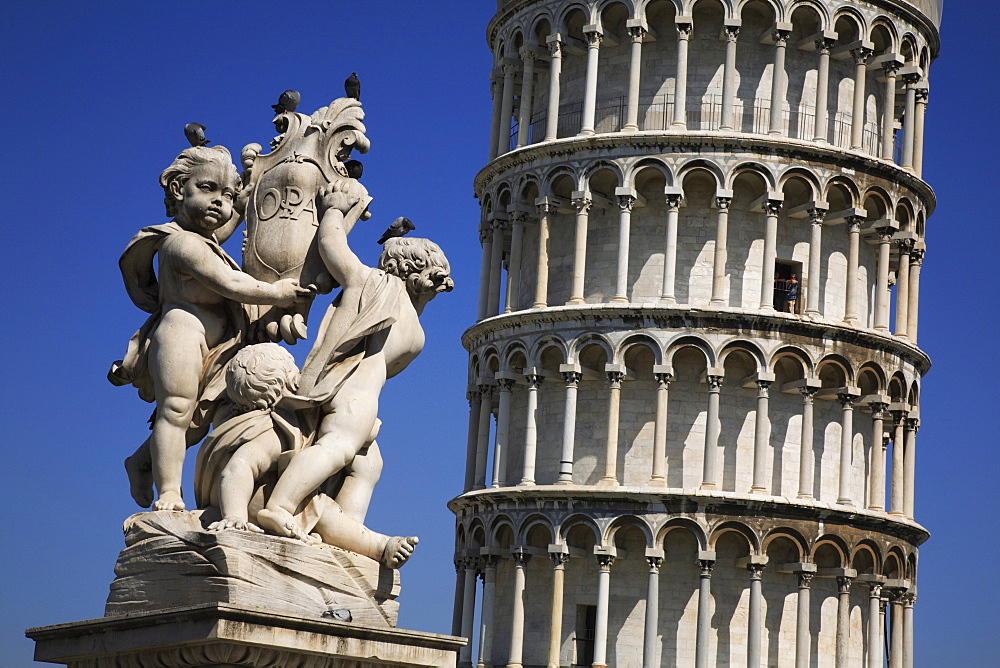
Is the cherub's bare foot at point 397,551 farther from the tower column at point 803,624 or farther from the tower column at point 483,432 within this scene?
the tower column at point 483,432

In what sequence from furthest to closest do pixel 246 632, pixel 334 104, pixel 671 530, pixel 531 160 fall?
1. pixel 531 160
2. pixel 671 530
3. pixel 334 104
4. pixel 246 632

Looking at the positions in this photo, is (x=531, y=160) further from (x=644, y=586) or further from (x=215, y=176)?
(x=215, y=176)

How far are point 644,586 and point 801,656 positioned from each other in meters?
4.55

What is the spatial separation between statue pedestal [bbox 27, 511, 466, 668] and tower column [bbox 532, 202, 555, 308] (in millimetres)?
41064

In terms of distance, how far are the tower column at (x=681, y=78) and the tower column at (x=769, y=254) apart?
327 centimetres

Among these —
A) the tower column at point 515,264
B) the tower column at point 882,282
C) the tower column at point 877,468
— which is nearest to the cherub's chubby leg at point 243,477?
the tower column at point 515,264

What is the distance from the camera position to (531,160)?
48812 millimetres

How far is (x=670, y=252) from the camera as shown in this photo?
152 feet

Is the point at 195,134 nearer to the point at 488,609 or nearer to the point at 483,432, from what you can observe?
the point at 488,609

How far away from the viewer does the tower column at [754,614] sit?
4512 cm

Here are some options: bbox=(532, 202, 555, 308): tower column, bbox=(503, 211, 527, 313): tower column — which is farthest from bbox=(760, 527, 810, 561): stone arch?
bbox=(503, 211, 527, 313): tower column

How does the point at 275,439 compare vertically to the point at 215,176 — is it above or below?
below

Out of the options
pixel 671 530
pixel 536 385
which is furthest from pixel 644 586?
pixel 536 385

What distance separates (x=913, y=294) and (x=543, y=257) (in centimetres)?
1096
